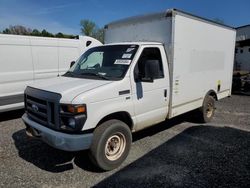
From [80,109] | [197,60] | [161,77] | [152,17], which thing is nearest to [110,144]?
[80,109]

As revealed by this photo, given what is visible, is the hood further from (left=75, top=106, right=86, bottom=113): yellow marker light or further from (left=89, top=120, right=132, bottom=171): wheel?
(left=89, top=120, right=132, bottom=171): wheel

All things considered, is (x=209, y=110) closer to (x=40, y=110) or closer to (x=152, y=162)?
(x=152, y=162)

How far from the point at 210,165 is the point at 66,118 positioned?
104 inches

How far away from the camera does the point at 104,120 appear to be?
3877 mm

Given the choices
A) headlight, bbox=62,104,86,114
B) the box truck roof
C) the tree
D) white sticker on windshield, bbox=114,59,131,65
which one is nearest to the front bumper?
headlight, bbox=62,104,86,114

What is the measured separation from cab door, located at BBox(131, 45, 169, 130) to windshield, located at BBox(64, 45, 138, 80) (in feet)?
0.73

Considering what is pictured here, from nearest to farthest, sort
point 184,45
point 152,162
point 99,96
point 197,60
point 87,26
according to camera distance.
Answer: point 99,96, point 152,162, point 184,45, point 197,60, point 87,26

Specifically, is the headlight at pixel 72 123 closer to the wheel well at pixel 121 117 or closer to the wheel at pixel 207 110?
the wheel well at pixel 121 117

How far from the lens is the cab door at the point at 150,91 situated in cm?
425

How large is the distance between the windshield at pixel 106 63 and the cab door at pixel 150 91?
223 millimetres

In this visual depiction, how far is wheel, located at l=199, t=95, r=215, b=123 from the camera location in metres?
6.32

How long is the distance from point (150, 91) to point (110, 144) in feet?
4.18

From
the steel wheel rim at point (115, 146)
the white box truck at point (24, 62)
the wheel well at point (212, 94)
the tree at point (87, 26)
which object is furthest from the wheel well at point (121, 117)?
the tree at point (87, 26)

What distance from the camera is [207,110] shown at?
6590mm
